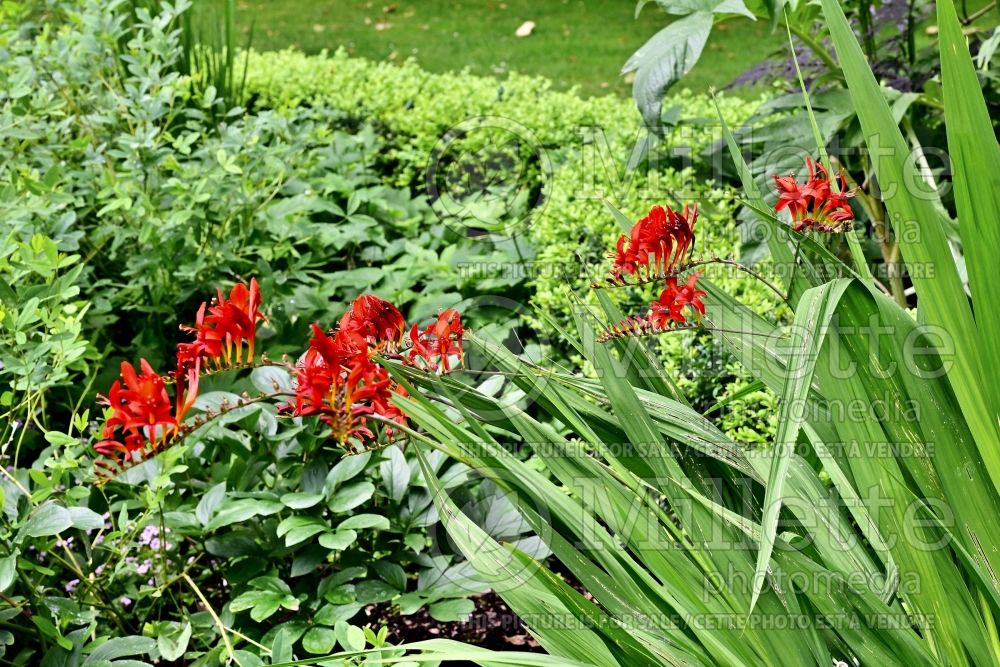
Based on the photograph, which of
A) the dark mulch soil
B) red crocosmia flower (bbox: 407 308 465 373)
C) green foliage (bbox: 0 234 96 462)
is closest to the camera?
red crocosmia flower (bbox: 407 308 465 373)

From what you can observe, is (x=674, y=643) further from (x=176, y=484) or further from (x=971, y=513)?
(x=176, y=484)

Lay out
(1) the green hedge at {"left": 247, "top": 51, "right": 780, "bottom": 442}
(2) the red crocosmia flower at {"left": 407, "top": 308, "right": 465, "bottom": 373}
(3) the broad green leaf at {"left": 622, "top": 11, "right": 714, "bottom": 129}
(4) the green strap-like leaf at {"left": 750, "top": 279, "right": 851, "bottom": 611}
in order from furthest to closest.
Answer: (1) the green hedge at {"left": 247, "top": 51, "right": 780, "bottom": 442} → (3) the broad green leaf at {"left": 622, "top": 11, "right": 714, "bottom": 129} → (2) the red crocosmia flower at {"left": 407, "top": 308, "right": 465, "bottom": 373} → (4) the green strap-like leaf at {"left": 750, "top": 279, "right": 851, "bottom": 611}

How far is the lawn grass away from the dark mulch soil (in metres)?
4.98

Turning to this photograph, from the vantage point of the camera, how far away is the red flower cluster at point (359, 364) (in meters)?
1.00

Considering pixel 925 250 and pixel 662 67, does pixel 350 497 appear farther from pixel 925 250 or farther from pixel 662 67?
pixel 662 67

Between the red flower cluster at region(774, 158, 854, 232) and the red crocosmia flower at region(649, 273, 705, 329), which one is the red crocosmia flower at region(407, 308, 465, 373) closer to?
the red crocosmia flower at region(649, 273, 705, 329)

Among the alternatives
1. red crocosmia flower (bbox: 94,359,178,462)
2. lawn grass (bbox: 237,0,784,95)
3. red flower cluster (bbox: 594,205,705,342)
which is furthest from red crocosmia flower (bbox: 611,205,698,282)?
lawn grass (bbox: 237,0,784,95)

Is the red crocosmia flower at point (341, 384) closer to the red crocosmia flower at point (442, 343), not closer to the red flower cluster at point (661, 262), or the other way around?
the red crocosmia flower at point (442, 343)

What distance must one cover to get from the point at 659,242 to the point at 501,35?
7.17 meters

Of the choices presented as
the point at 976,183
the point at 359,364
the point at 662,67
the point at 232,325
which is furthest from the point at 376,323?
the point at 662,67

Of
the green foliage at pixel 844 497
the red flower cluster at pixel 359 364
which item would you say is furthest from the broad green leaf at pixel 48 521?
the green foliage at pixel 844 497

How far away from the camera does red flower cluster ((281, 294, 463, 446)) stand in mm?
1005

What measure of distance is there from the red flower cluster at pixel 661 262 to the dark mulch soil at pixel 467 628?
789 mm

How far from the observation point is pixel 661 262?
1251 millimetres
